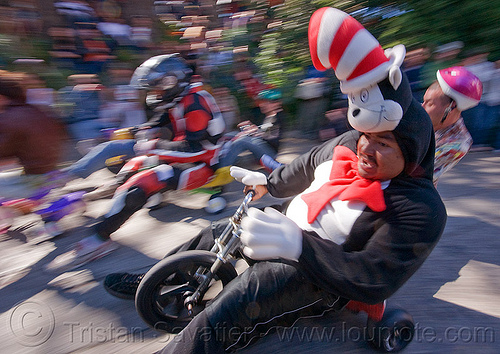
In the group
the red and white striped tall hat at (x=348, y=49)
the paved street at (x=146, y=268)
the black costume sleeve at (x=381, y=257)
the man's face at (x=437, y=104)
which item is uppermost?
the red and white striped tall hat at (x=348, y=49)

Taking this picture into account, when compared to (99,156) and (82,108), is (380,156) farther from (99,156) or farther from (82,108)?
(82,108)

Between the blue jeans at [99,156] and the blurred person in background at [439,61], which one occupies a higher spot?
the blurred person in background at [439,61]

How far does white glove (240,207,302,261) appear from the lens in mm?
1249

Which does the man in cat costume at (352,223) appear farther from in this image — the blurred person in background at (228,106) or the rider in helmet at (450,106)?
the blurred person in background at (228,106)

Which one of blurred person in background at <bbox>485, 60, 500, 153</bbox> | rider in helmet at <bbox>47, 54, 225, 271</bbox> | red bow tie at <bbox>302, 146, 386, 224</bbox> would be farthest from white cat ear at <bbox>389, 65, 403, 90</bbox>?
blurred person in background at <bbox>485, 60, 500, 153</bbox>

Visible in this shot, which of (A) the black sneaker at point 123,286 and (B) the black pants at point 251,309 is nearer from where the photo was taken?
(B) the black pants at point 251,309

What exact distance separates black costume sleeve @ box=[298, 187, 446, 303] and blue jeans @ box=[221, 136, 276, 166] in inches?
76.7

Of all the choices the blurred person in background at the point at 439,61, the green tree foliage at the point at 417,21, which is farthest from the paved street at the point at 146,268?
the green tree foliage at the point at 417,21

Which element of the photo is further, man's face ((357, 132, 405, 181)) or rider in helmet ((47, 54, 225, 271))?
rider in helmet ((47, 54, 225, 271))

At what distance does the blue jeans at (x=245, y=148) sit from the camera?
3.21 meters

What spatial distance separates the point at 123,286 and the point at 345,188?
1371 millimetres

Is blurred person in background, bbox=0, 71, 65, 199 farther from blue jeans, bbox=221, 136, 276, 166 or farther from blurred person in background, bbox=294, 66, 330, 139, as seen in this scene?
blurred person in background, bbox=294, 66, 330, 139

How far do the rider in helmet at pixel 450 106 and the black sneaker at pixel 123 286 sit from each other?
1884 millimetres

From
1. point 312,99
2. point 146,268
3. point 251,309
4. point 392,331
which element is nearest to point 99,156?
point 146,268
